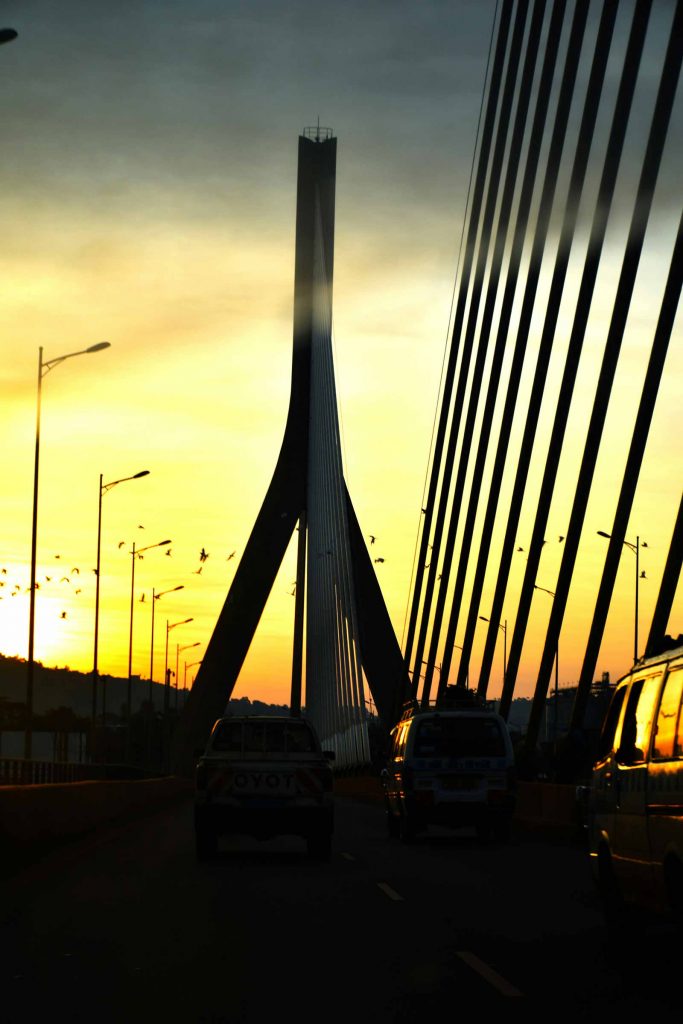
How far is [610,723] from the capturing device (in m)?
12.4

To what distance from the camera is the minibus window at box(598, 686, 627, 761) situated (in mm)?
12117

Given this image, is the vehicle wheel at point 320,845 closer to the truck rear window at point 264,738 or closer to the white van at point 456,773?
the truck rear window at point 264,738

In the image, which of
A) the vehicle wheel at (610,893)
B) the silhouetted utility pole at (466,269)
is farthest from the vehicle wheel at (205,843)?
the silhouetted utility pole at (466,269)

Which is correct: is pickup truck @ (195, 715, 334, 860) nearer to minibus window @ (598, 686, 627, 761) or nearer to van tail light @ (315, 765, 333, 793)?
van tail light @ (315, 765, 333, 793)

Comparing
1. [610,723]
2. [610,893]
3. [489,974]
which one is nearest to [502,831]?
[610,723]

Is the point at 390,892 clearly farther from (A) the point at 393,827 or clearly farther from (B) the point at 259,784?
(A) the point at 393,827

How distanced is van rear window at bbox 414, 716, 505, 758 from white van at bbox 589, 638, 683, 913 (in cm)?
1252

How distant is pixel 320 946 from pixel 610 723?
2755 millimetres

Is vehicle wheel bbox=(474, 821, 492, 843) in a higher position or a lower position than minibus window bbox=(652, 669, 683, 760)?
lower

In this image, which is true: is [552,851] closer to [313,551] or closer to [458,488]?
[458,488]

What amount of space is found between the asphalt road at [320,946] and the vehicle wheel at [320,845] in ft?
5.32

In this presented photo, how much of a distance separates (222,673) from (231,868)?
55.6 metres

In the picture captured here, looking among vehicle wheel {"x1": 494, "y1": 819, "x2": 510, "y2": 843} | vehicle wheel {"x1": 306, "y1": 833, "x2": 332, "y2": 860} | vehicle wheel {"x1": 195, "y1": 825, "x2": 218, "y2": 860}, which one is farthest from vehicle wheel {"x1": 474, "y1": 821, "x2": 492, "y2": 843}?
vehicle wheel {"x1": 195, "y1": 825, "x2": 218, "y2": 860}

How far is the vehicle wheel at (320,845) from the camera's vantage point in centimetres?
2106
